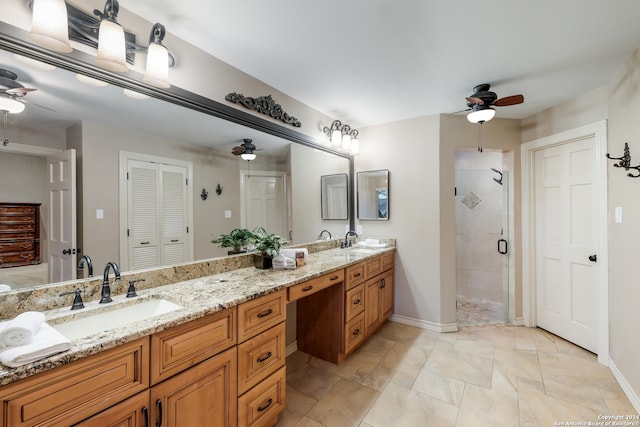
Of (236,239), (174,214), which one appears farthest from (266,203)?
(174,214)

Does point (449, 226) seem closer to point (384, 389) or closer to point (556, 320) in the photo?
point (556, 320)

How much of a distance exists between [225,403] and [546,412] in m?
2.04

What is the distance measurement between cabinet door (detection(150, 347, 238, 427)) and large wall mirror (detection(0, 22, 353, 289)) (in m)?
0.72

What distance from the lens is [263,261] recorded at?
205cm

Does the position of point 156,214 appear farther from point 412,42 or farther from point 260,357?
point 412,42

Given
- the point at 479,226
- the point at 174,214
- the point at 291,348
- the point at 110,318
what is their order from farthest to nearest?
1. the point at 479,226
2. the point at 291,348
3. the point at 174,214
4. the point at 110,318

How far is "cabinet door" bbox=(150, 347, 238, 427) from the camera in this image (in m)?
1.10

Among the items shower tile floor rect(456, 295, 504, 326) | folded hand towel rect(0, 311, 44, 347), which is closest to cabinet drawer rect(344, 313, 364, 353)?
shower tile floor rect(456, 295, 504, 326)

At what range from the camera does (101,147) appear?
145 centimetres

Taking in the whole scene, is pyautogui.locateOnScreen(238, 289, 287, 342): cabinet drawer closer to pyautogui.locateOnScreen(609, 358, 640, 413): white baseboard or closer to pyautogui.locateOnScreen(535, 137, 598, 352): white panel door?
pyautogui.locateOnScreen(609, 358, 640, 413): white baseboard

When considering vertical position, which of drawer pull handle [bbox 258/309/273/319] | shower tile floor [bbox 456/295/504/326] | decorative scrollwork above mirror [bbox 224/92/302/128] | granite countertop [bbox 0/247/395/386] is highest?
decorative scrollwork above mirror [bbox 224/92/302/128]

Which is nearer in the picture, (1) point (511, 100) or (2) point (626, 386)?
(2) point (626, 386)

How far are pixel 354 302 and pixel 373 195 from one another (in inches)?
56.4

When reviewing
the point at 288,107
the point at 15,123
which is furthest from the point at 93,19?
the point at 288,107
